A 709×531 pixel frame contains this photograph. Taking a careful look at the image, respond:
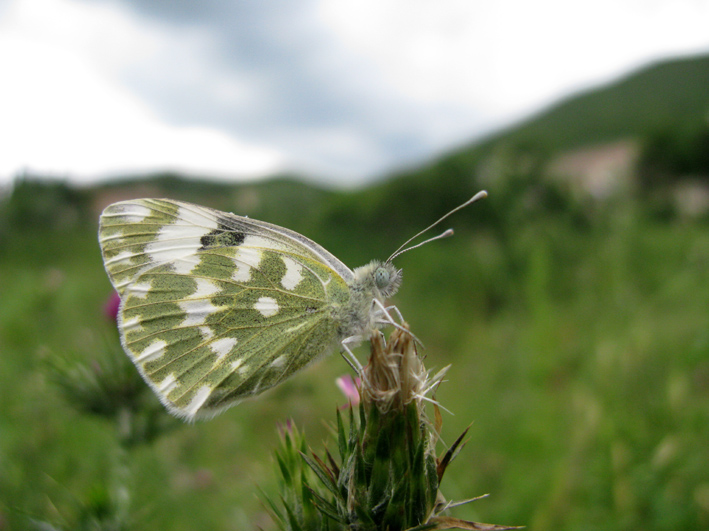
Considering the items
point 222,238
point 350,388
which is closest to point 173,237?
point 222,238

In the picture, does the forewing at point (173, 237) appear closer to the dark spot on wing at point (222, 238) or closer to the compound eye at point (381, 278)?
the dark spot on wing at point (222, 238)

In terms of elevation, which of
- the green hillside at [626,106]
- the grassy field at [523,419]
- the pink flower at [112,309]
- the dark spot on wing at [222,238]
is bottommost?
the grassy field at [523,419]

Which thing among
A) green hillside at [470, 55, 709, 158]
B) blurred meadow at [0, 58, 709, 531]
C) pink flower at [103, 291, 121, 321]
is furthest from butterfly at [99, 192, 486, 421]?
green hillside at [470, 55, 709, 158]

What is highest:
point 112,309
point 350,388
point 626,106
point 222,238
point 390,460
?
point 626,106

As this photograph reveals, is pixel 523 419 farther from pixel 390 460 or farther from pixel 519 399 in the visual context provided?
pixel 390 460

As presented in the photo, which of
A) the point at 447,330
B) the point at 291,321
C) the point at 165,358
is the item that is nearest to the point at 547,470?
Result: the point at 291,321

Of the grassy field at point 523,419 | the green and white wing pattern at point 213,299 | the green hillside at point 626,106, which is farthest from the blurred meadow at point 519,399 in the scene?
the green hillside at point 626,106

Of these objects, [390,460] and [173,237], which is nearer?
[390,460]
